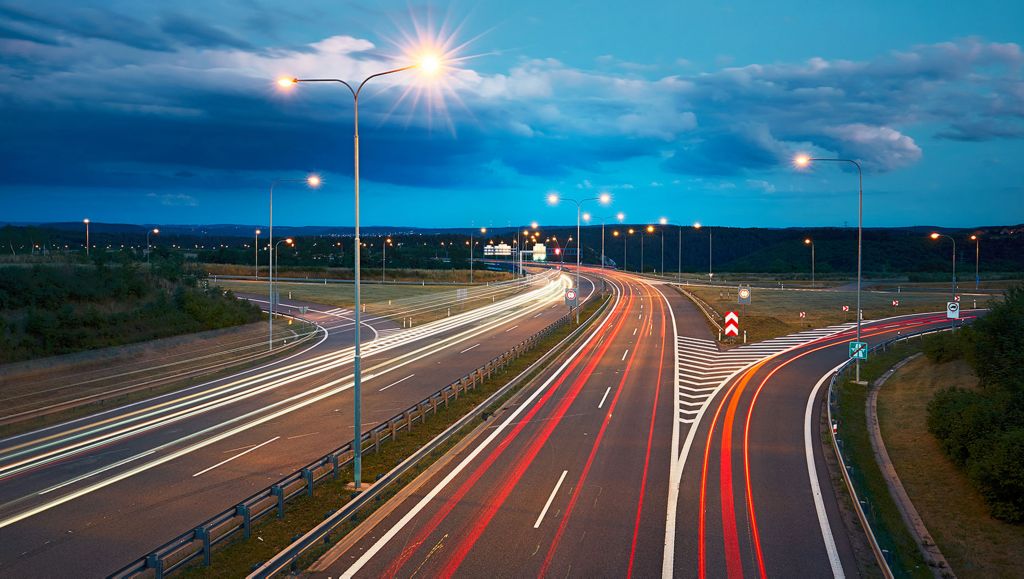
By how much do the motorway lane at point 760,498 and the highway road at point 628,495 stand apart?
0.04 meters

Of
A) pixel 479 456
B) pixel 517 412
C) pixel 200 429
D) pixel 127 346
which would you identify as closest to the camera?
pixel 479 456

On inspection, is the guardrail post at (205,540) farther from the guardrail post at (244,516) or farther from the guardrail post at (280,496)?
the guardrail post at (280,496)

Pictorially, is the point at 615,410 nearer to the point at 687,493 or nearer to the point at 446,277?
the point at 687,493

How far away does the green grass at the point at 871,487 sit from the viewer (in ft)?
43.4

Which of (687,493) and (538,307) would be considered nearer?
(687,493)

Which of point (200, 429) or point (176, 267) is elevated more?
point (176, 267)

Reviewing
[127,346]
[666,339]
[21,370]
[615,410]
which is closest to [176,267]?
[127,346]

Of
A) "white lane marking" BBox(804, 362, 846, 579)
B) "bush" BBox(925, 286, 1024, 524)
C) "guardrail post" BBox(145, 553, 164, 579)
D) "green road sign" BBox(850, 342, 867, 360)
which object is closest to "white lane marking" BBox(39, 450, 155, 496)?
"guardrail post" BBox(145, 553, 164, 579)

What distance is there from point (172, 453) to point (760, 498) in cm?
Result: 1692

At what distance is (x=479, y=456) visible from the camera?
63.5 feet

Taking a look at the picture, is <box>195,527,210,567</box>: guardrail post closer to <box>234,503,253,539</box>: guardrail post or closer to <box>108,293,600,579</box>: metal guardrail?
<box>108,293,600,579</box>: metal guardrail

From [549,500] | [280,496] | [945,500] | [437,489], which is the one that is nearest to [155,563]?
[280,496]

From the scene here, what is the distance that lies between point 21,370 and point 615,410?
96.1ft

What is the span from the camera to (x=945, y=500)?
56.3 ft
